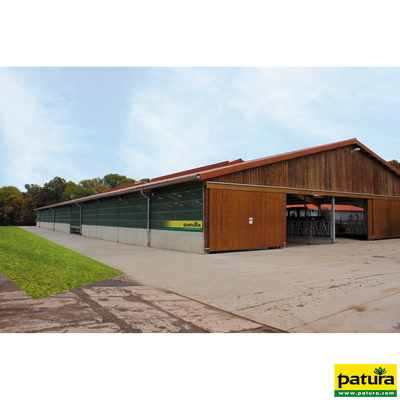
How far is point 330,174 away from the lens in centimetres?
1933

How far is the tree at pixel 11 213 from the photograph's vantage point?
70.9 m

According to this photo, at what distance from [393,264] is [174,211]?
31.5ft

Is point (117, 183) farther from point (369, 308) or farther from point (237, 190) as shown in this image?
point (369, 308)

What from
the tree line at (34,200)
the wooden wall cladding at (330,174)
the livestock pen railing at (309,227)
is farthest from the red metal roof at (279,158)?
the tree line at (34,200)

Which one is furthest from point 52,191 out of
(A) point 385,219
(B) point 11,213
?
(A) point 385,219

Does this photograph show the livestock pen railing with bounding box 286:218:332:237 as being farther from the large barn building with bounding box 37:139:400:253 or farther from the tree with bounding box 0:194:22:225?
the tree with bounding box 0:194:22:225

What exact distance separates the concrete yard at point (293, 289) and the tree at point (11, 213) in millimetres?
71651

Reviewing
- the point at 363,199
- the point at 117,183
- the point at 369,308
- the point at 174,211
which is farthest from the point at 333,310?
the point at 117,183

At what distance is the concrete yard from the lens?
174 inches

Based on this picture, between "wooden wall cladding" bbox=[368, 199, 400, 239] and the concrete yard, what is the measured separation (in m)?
13.4

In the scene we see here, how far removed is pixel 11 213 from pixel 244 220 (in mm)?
72937

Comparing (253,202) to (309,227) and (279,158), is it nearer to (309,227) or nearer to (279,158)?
(279,158)

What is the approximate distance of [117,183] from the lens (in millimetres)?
95938

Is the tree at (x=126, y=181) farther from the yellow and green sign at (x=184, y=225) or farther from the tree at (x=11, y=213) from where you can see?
the yellow and green sign at (x=184, y=225)
